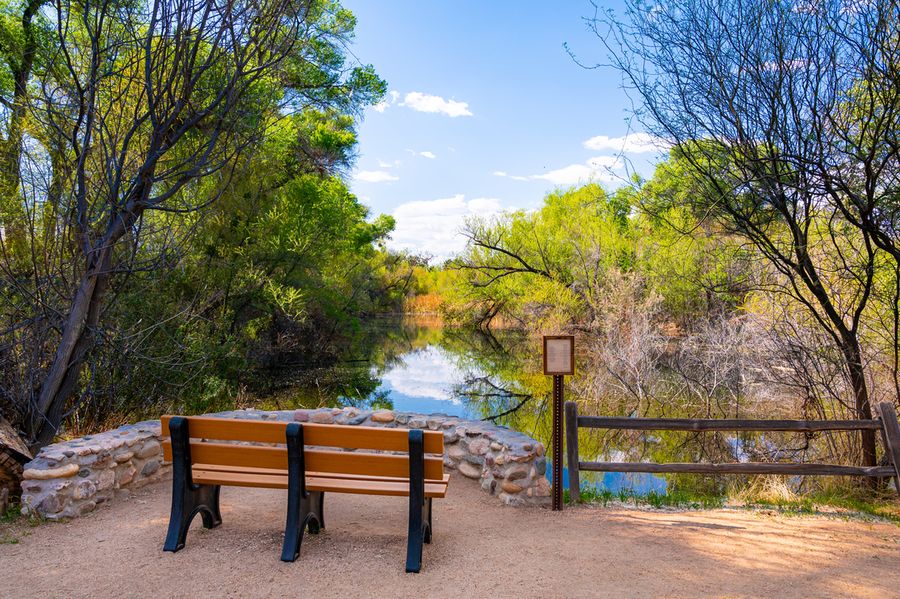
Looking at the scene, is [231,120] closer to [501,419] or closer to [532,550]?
[532,550]

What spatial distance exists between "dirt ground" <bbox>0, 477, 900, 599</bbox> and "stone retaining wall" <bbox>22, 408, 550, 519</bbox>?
191 mm

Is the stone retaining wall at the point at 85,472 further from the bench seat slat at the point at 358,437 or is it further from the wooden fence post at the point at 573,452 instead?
the wooden fence post at the point at 573,452

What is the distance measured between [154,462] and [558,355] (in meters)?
3.99

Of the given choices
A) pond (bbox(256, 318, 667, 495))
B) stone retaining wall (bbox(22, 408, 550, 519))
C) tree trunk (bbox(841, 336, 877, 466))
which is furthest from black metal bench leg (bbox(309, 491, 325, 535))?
tree trunk (bbox(841, 336, 877, 466))

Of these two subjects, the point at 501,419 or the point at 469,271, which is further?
the point at 469,271

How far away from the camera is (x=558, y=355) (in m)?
5.00

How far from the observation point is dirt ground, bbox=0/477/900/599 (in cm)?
338

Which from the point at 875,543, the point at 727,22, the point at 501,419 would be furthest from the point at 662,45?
the point at 501,419

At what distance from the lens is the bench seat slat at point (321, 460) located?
3666 millimetres

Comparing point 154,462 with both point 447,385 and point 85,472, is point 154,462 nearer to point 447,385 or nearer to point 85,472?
point 85,472

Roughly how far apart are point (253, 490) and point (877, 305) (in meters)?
8.30

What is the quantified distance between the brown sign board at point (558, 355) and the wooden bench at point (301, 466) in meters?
1.58

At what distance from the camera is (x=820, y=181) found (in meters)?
5.96

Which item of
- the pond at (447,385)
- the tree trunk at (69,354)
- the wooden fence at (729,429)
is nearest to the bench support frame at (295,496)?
the wooden fence at (729,429)
